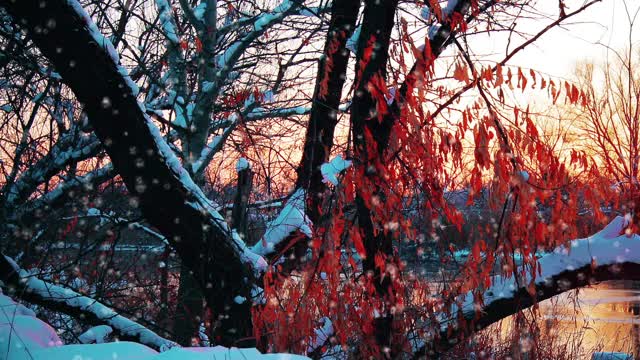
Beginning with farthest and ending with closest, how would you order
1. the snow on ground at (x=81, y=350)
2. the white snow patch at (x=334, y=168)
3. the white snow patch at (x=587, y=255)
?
the white snow patch at (x=587, y=255) → the white snow patch at (x=334, y=168) → the snow on ground at (x=81, y=350)

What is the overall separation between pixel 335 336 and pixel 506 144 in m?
1.92

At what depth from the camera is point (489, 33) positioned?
4547 mm

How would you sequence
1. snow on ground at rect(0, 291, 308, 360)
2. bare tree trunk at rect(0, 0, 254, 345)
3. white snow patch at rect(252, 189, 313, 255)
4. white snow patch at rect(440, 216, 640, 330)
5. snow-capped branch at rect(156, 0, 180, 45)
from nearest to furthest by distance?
snow on ground at rect(0, 291, 308, 360)
bare tree trunk at rect(0, 0, 254, 345)
white snow patch at rect(252, 189, 313, 255)
white snow patch at rect(440, 216, 640, 330)
snow-capped branch at rect(156, 0, 180, 45)

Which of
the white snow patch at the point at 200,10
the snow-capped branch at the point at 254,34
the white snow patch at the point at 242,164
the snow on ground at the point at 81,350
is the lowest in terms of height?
the snow on ground at the point at 81,350

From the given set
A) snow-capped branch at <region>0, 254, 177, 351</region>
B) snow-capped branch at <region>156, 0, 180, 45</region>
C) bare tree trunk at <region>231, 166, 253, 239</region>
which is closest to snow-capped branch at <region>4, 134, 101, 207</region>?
snow-capped branch at <region>156, 0, 180, 45</region>

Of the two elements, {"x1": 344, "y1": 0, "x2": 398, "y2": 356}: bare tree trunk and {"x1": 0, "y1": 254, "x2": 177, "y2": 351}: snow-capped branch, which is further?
{"x1": 0, "y1": 254, "x2": 177, "y2": 351}: snow-capped branch

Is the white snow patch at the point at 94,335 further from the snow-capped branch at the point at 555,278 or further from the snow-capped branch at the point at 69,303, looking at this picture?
the snow-capped branch at the point at 555,278

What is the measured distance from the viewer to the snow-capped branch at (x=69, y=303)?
153 inches

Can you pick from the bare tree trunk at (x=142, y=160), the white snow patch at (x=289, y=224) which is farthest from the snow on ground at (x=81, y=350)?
the white snow patch at (x=289, y=224)

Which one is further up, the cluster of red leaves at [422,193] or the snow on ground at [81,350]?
the cluster of red leaves at [422,193]

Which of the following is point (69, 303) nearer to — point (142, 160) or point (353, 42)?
point (142, 160)

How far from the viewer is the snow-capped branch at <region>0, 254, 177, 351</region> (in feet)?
12.8

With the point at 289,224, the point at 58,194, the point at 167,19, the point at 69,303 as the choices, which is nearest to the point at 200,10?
the point at 167,19

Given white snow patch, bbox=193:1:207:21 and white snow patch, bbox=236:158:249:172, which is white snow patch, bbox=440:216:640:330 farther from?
white snow patch, bbox=193:1:207:21
